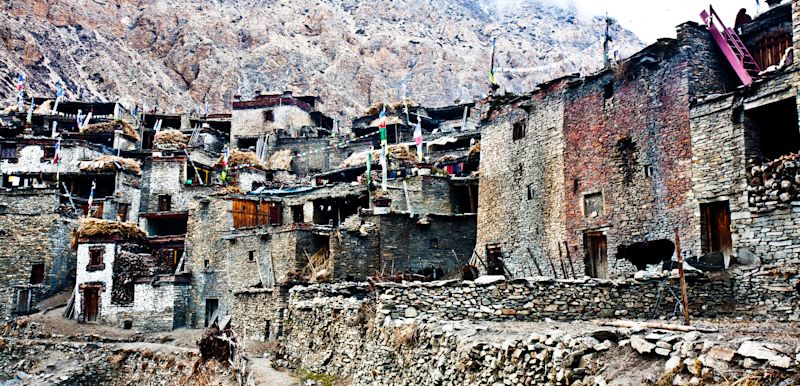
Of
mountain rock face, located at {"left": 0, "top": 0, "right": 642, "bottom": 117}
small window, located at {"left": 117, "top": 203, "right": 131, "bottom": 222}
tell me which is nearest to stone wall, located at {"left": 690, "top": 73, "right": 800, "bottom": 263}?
small window, located at {"left": 117, "top": 203, "right": 131, "bottom": 222}

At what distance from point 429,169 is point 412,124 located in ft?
65.6

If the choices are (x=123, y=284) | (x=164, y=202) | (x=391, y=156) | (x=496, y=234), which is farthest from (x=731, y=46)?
(x=164, y=202)

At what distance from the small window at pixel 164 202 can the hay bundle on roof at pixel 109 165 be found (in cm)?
369

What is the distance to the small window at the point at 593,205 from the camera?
78.6 feet

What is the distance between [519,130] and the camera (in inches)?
1122

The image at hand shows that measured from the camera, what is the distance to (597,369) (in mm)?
8633

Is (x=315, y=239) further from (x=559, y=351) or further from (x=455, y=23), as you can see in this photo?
(x=455, y=23)

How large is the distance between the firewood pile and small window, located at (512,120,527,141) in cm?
1129

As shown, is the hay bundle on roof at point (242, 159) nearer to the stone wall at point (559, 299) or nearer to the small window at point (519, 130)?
the small window at point (519, 130)

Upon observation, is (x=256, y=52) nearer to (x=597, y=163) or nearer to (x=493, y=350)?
(x=597, y=163)

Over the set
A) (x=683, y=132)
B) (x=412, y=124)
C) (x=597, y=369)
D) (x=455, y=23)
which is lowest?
(x=597, y=369)

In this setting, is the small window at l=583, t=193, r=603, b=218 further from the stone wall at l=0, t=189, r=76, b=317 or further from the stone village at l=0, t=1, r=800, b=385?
the stone wall at l=0, t=189, r=76, b=317

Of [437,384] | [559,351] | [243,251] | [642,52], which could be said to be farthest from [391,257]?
[559,351]

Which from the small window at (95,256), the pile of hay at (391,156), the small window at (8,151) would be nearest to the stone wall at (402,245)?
the pile of hay at (391,156)
